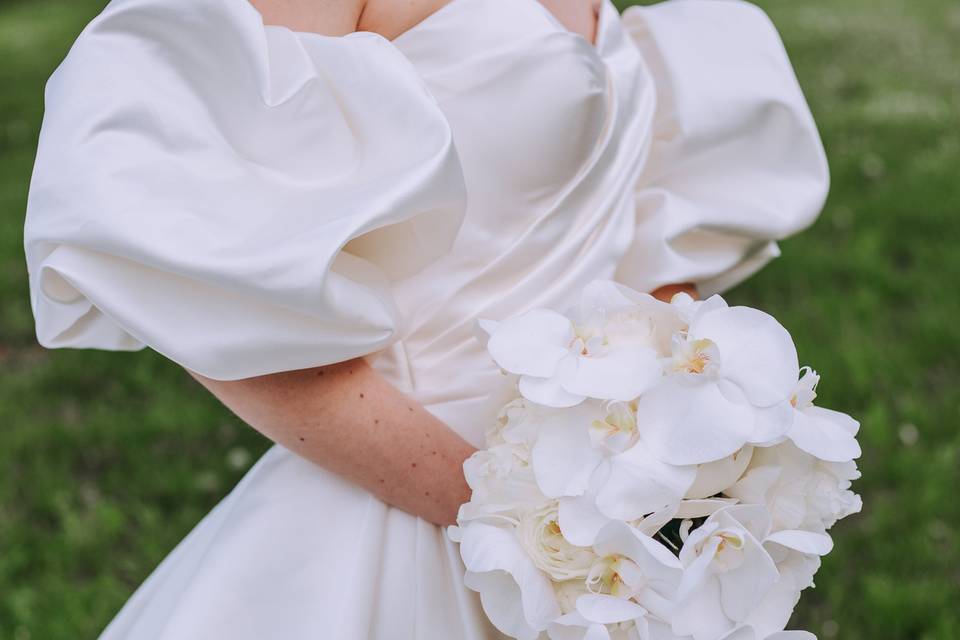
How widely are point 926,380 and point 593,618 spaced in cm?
307

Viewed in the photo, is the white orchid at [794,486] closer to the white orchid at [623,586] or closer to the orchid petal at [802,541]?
the orchid petal at [802,541]

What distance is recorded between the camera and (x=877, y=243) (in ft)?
15.8

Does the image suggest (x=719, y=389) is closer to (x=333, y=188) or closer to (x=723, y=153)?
(x=333, y=188)

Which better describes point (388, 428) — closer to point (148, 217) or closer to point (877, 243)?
point (148, 217)

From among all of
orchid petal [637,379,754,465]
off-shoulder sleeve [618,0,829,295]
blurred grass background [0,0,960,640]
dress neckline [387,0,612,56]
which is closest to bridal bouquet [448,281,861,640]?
orchid petal [637,379,754,465]

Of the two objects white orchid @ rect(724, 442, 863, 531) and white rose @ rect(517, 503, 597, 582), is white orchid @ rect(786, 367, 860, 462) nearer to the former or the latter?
white orchid @ rect(724, 442, 863, 531)

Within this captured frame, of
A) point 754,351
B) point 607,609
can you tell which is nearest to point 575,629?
point 607,609

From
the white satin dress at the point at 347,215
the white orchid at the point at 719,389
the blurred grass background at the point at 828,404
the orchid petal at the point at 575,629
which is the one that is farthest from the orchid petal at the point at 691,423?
the blurred grass background at the point at 828,404

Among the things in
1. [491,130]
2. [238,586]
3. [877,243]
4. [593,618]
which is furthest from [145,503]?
[877,243]

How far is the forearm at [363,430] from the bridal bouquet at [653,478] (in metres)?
0.21

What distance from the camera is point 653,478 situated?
4.06 ft

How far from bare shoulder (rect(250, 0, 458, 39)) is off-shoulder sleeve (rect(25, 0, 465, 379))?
58mm

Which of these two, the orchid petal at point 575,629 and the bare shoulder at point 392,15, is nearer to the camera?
the orchid petal at point 575,629

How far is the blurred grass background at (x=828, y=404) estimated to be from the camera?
312cm
